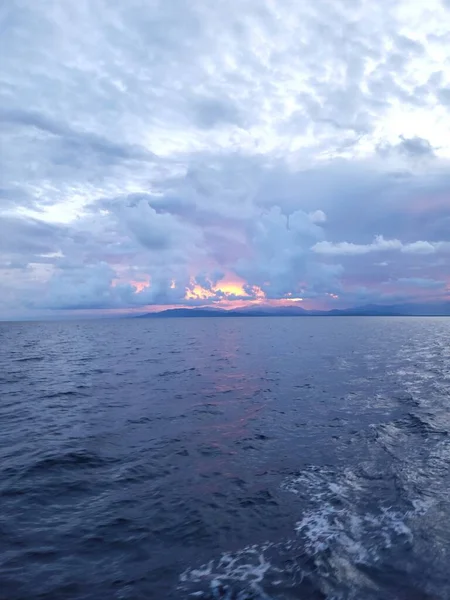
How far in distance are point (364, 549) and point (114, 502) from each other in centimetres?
847

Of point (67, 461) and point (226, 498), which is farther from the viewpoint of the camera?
point (67, 461)

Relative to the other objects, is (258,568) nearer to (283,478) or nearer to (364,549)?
(364,549)

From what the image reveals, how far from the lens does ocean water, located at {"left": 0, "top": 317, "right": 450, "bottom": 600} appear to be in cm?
945

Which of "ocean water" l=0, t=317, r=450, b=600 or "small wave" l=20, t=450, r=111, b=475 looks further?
"small wave" l=20, t=450, r=111, b=475

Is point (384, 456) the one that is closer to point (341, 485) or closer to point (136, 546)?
point (341, 485)

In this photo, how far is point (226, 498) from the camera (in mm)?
13453

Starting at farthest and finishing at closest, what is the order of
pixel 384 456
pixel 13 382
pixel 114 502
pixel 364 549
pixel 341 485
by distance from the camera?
pixel 13 382, pixel 384 456, pixel 341 485, pixel 114 502, pixel 364 549

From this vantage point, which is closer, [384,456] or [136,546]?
[136,546]

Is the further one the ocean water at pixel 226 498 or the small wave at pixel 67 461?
the small wave at pixel 67 461

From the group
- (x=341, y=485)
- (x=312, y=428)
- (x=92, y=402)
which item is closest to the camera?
(x=341, y=485)

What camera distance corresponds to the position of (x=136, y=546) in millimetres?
10789

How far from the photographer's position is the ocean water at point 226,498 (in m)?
9.45

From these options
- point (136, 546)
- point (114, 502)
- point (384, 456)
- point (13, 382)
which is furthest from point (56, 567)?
point (13, 382)

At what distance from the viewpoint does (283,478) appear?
15000 millimetres
